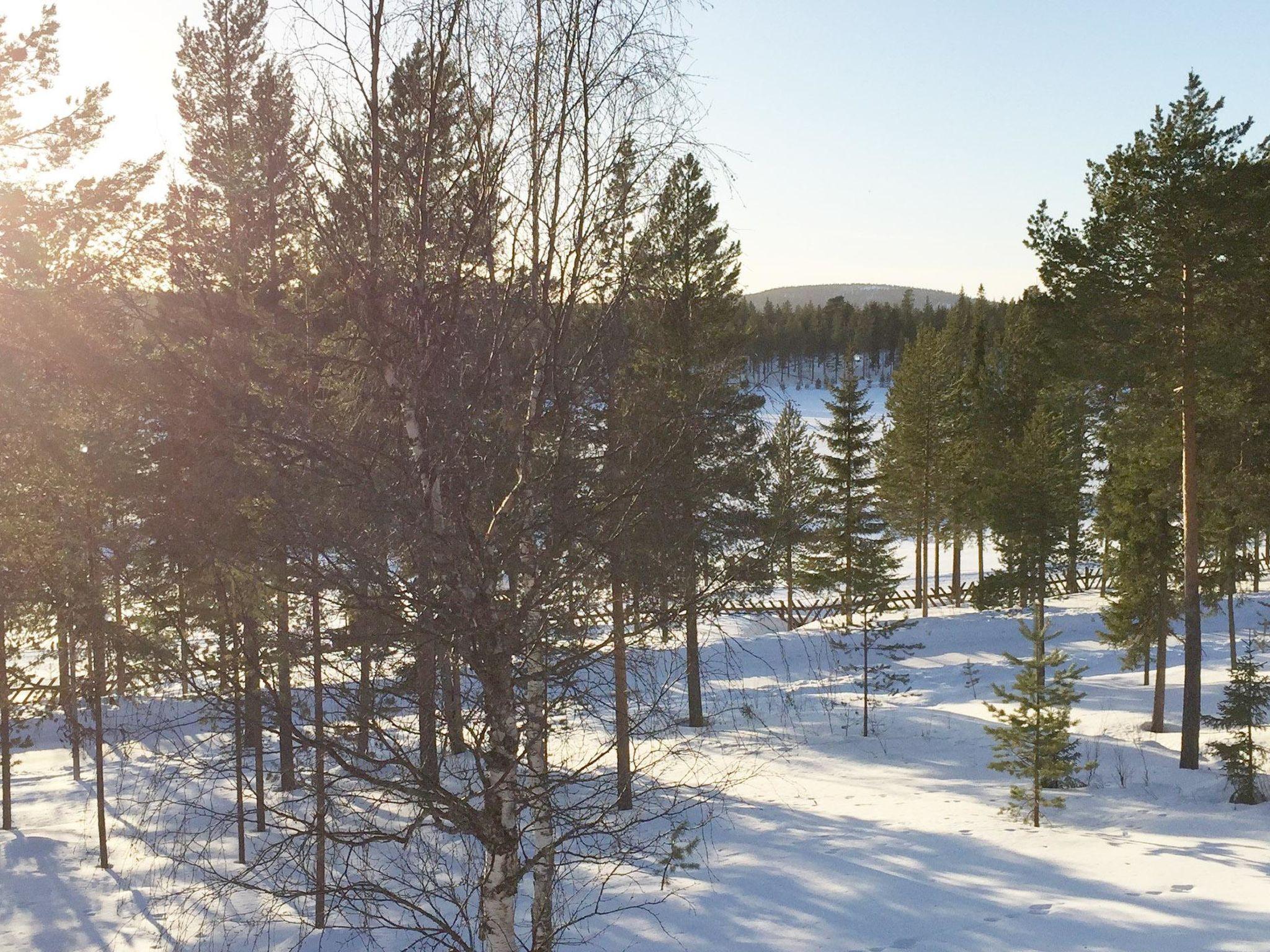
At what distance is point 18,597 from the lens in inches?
621

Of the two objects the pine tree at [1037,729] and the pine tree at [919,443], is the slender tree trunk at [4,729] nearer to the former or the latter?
the pine tree at [1037,729]

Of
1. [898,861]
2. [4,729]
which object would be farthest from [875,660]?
[4,729]

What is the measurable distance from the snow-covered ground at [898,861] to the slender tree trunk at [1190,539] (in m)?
1.15

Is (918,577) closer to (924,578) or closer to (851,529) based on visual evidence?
(924,578)

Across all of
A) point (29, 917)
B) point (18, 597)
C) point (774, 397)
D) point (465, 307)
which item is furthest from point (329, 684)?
point (18, 597)

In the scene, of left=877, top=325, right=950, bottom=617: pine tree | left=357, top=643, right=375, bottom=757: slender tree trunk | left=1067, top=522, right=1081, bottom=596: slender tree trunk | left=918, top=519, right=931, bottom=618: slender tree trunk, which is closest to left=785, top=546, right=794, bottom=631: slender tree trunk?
left=357, top=643, right=375, bottom=757: slender tree trunk

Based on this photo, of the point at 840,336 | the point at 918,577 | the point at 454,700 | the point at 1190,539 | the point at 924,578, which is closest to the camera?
the point at 454,700

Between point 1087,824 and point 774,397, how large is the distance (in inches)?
473

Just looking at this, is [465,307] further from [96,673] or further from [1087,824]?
[1087,824]

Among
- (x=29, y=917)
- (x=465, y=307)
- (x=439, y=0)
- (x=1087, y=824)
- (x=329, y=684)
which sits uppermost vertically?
(x=439, y=0)

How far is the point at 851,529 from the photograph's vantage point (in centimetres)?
2388

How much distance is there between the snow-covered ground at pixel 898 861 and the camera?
9.95 meters

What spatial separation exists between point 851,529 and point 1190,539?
9.49 metres

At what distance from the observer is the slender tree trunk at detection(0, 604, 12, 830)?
17.0 meters
